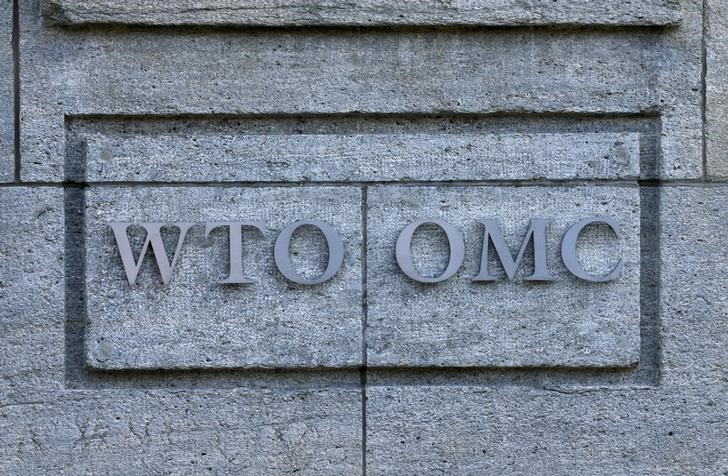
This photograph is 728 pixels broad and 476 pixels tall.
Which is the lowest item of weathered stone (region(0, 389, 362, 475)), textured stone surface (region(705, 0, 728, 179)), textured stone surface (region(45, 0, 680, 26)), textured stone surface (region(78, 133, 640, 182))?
weathered stone (region(0, 389, 362, 475))

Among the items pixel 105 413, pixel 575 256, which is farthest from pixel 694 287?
pixel 105 413

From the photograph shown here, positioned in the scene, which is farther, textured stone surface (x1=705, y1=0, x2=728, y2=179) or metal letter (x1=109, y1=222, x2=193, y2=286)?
textured stone surface (x1=705, y1=0, x2=728, y2=179)

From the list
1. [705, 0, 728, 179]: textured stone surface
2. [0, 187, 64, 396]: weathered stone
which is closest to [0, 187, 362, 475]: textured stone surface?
[0, 187, 64, 396]: weathered stone

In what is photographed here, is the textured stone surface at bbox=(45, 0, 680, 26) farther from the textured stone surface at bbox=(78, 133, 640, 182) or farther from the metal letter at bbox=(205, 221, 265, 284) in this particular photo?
the metal letter at bbox=(205, 221, 265, 284)

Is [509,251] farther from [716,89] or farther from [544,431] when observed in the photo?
[716,89]

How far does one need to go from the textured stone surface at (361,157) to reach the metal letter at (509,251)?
0.79ft

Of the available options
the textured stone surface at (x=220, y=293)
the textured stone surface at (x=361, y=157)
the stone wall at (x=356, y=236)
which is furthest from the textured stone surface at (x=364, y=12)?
the textured stone surface at (x=220, y=293)

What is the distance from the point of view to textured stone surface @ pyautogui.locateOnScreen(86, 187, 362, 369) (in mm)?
4594

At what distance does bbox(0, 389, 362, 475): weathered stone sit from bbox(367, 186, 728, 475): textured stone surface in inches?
8.0

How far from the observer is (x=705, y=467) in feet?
15.2

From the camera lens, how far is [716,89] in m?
4.66

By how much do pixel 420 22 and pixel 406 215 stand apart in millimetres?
881

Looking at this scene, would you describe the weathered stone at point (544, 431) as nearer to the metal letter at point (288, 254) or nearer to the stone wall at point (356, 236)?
the stone wall at point (356, 236)

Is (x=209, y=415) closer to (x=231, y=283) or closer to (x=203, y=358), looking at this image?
(x=203, y=358)
